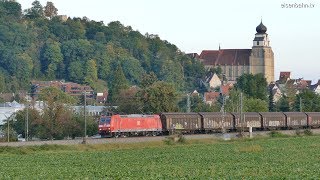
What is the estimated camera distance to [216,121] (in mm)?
97500

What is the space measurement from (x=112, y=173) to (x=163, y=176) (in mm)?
3043

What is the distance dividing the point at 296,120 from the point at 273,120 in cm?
495

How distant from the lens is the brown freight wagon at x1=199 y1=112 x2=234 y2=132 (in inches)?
3794

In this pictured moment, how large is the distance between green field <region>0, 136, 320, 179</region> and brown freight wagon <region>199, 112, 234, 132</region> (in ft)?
99.0

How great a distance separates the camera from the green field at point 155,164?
38688 millimetres

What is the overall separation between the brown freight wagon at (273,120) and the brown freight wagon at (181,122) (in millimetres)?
11961

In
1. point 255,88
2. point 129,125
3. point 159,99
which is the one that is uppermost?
point 255,88

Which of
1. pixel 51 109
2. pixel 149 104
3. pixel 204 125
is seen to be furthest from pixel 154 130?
pixel 149 104

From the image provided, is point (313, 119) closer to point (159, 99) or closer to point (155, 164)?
point (159, 99)

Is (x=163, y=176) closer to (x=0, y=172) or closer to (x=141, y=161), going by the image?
(x=0, y=172)

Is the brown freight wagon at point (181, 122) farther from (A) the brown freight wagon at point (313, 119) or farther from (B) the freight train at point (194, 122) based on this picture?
(A) the brown freight wagon at point (313, 119)

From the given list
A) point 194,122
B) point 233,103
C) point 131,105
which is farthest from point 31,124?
point 233,103

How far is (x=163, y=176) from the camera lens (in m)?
37.9

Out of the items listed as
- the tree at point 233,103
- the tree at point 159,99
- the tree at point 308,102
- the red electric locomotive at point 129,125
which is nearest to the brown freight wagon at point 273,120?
the red electric locomotive at point 129,125
